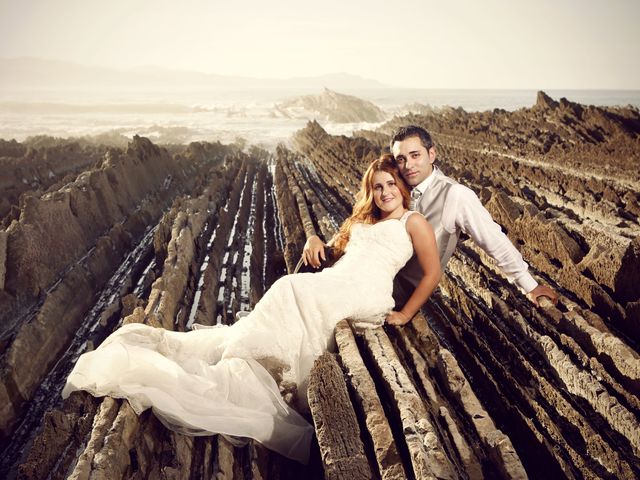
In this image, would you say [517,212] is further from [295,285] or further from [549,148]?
[549,148]

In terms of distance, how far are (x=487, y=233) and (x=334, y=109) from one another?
4905cm

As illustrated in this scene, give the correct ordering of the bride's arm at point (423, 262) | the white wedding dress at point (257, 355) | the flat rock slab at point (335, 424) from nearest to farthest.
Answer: the flat rock slab at point (335, 424) → the white wedding dress at point (257, 355) → the bride's arm at point (423, 262)

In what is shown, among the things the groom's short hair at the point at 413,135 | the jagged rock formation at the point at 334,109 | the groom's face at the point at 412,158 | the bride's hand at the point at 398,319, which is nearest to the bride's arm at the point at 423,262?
the bride's hand at the point at 398,319

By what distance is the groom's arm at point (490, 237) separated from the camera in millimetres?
→ 2898

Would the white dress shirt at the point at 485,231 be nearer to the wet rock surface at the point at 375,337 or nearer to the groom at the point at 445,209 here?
the groom at the point at 445,209

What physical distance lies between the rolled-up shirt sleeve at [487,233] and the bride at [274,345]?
43 centimetres

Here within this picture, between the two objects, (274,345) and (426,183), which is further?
(426,183)

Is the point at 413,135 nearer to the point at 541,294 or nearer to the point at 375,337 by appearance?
the point at 375,337

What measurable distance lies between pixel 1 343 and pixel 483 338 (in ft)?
13.9

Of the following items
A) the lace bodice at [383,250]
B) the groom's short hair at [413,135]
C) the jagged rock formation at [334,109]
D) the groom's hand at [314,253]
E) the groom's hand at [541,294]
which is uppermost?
the jagged rock formation at [334,109]

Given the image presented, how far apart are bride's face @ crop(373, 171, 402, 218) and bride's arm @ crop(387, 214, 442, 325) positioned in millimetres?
141

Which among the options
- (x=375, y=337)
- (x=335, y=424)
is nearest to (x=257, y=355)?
(x=335, y=424)

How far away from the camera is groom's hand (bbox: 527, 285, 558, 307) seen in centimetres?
291

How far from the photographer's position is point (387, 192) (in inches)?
105
